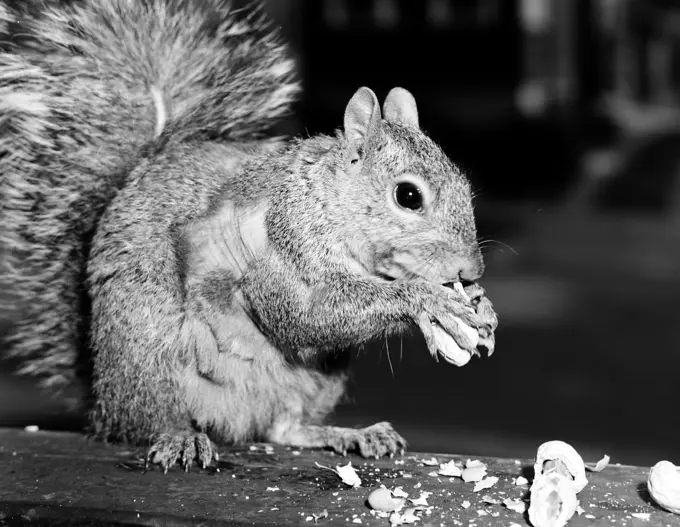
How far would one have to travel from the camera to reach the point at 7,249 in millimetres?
2176

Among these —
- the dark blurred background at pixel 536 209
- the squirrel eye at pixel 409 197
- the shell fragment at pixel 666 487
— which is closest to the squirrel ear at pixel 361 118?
the squirrel eye at pixel 409 197

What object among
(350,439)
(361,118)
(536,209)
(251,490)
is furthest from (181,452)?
(536,209)

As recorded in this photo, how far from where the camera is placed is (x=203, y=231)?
1.94 meters

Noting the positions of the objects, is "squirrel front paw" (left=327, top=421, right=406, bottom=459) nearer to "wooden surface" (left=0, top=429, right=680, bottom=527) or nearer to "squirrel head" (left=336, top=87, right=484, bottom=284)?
"wooden surface" (left=0, top=429, right=680, bottom=527)

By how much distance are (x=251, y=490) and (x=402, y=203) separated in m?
0.58

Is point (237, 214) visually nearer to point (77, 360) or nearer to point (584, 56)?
point (77, 360)

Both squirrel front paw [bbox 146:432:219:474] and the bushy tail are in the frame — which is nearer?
squirrel front paw [bbox 146:432:219:474]

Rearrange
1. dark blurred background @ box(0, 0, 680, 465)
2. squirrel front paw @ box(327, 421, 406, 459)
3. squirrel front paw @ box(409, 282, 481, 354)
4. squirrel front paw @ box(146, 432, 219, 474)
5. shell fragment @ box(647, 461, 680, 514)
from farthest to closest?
dark blurred background @ box(0, 0, 680, 465), squirrel front paw @ box(327, 421, 406, 459), squirrel front paw @ box(146, 432, 219, 474), squirrel front paw @ box(409, 282, 481, 354), shell fragment @ box(647, 461, 680, 514)

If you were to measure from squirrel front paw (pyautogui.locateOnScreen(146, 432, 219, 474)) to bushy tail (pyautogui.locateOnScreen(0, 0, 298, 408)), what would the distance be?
1.06ft

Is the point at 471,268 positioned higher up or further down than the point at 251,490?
higher up

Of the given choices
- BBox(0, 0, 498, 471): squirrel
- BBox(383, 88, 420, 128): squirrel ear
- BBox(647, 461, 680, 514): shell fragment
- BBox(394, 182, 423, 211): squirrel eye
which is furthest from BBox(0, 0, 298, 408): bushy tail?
BBox(647, 461, 680, 514): shell fragment

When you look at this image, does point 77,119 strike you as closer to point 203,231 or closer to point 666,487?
point 203,231

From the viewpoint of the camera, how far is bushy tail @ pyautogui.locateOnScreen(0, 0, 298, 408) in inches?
82.4

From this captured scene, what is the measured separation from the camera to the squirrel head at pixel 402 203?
1.82 metres
